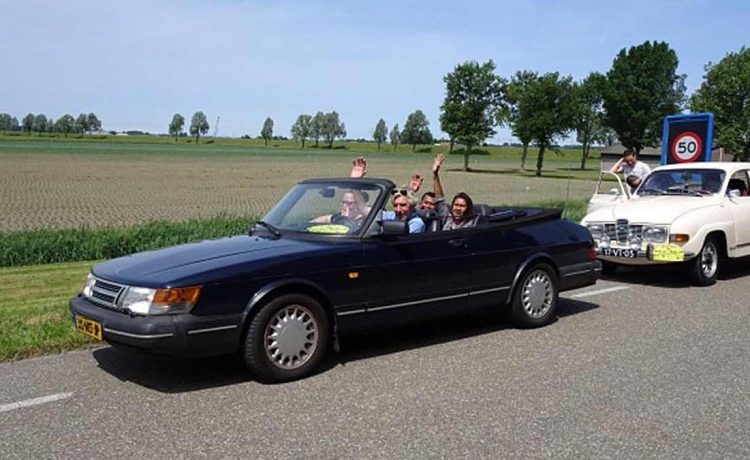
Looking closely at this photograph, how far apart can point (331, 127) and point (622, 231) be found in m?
176

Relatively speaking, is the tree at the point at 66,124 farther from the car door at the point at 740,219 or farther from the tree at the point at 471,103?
the car door at the point at 740,219

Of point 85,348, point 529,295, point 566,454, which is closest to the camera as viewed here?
point 566,454

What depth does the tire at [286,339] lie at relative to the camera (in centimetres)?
529

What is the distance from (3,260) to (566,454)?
1138 cm

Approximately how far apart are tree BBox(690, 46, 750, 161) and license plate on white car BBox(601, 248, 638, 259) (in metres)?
29.4

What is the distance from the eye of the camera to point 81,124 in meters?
193

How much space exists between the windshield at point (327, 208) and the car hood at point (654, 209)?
5.21m

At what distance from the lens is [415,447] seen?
4156mm

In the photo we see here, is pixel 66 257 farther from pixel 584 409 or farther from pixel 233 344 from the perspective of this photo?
pixel 584 409

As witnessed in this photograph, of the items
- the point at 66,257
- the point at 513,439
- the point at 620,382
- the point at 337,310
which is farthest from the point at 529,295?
the point at 66,257

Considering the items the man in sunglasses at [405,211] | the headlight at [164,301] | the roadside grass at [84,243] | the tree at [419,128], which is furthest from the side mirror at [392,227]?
the tree at [419,128]

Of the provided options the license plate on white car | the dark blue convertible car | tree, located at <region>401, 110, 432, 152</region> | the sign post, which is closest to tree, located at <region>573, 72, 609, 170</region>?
the sign post

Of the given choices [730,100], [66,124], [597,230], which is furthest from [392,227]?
[66,124]

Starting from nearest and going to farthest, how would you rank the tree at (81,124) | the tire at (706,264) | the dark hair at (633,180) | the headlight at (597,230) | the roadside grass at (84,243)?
the tire at (706,264) < the headlight at (597,230) < the roadside grass at (84,243) < the dark hair at (633,180) < the tree at (81,124)
